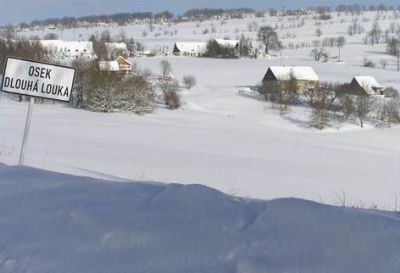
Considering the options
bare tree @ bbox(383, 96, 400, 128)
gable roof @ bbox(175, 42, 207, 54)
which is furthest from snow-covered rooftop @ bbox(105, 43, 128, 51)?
bare tree @ bbox(383, 96, 400, 128)

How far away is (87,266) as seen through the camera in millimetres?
3252

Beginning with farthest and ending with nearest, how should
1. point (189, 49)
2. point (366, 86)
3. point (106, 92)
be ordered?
point (189, 49)
point (366, 86)
point (106, 92)

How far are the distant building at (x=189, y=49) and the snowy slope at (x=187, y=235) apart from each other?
152070 millimetres

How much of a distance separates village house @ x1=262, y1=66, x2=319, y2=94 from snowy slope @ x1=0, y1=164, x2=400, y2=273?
257 feet

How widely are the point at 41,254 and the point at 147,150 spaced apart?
60.6 feet

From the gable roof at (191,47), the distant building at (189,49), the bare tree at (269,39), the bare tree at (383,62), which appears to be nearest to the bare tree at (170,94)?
the bare tree at (383,62)

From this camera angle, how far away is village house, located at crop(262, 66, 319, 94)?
83.9 m

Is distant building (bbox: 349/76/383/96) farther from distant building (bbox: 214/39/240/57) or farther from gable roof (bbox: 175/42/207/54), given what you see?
gable roof (bbox: 175/42/207/54)

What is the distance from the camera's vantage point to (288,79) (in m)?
90.1

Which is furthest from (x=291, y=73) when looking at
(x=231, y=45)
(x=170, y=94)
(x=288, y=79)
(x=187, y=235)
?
(x=187, y=235)

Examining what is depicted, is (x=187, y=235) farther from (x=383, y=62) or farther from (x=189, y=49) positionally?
(x=189, y=49)

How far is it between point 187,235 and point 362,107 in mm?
65501

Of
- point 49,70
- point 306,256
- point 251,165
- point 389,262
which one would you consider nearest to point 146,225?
point 306,256

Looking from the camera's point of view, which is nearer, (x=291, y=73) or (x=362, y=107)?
(x=362, y=107)
